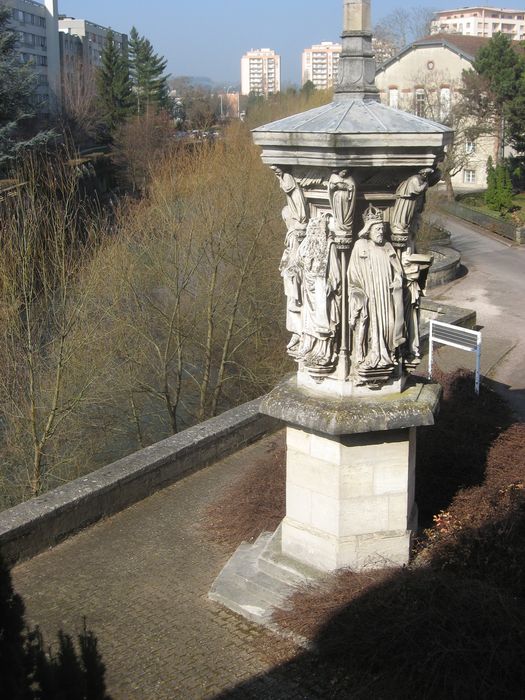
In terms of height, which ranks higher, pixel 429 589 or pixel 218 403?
pixel 429 589

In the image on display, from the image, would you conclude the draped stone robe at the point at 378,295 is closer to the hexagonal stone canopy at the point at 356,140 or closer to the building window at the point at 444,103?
the hexagonal stone canopy at the point at 356,140

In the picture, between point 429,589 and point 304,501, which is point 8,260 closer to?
point 304,501

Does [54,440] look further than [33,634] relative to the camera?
Yes

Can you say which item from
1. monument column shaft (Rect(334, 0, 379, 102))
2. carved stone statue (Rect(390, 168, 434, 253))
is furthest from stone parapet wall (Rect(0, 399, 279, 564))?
monument column shaft (Rect(334, 0, 379, 102))

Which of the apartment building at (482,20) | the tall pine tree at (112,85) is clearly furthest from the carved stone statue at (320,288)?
the apartment building at (482,20)

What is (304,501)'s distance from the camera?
23.5 ft

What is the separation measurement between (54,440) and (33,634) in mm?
10501

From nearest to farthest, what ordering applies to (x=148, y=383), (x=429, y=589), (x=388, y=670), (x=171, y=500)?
(x=388, y=670) < (x=429, y=589) < (x=171, y=500) < (x=148, y=383)

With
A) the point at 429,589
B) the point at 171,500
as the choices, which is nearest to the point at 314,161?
the point at 429,589

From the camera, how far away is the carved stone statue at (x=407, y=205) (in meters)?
6.43

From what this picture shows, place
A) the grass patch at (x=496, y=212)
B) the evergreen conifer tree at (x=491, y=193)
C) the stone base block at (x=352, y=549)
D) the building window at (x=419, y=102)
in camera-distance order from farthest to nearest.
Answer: the building window at (x=419, y=102) → the evergreen conifer tree at (x=491, y=193) → the grass patch at (x=496, y=212) → the stone base block at (x=352, y=549)

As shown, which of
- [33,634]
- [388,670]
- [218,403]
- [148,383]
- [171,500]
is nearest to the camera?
[33,634]

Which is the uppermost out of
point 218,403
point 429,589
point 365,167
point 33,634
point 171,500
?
point 365,167

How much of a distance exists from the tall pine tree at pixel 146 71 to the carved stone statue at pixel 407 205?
51527mm
